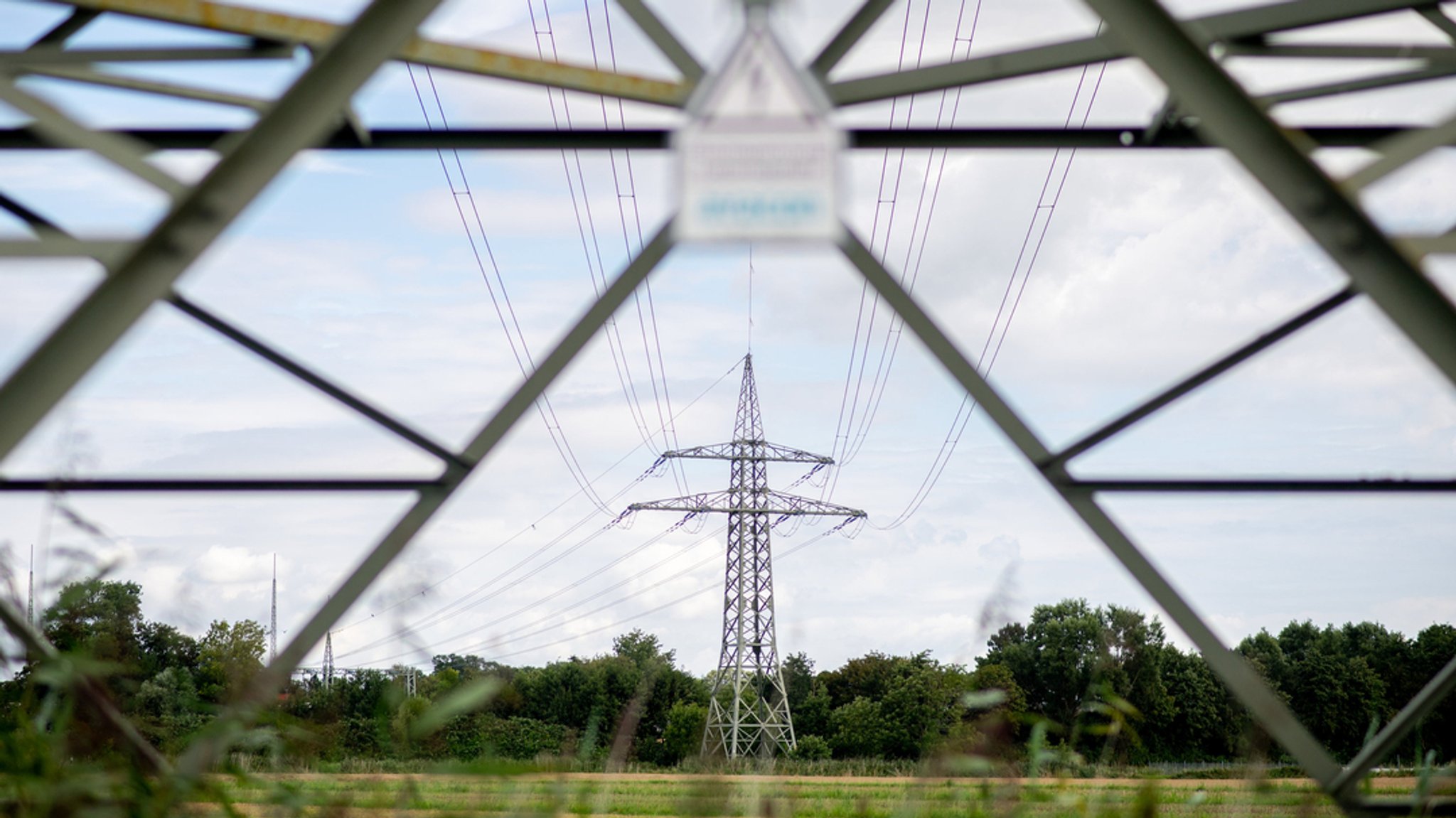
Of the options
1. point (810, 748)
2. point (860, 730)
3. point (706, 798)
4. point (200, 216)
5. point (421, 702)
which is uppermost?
point (200, 216)

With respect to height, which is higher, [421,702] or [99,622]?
[99,622]

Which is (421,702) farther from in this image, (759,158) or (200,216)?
(759,158)

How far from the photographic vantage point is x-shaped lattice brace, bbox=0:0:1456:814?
7.59 ft

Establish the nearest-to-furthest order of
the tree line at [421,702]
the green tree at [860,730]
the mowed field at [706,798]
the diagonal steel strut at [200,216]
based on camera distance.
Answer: the mowed field at [706,798], the tree line at [421,702], the diagonal steel strut at [200,216], the green tree at [860,730]

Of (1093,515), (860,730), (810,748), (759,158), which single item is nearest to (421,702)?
(759,158)

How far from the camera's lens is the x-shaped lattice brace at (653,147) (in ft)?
7.59

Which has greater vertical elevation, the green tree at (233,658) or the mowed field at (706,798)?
the green tree at (233,658)

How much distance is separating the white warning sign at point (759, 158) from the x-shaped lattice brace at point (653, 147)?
2.08ft

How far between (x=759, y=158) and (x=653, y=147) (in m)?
1.94

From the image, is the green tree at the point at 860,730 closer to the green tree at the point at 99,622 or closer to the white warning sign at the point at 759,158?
the green tree at the point at 99,622

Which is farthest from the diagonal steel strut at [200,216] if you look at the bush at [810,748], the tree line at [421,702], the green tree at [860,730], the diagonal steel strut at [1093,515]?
the bush at [810,748]

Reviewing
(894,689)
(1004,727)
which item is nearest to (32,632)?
(1004,727)

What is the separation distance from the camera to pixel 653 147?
4246mm

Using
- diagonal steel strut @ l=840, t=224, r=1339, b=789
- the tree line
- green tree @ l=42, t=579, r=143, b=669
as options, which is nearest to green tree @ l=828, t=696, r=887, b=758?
diagonal steel strut @ l=840, t=224, r=1339, b=789
